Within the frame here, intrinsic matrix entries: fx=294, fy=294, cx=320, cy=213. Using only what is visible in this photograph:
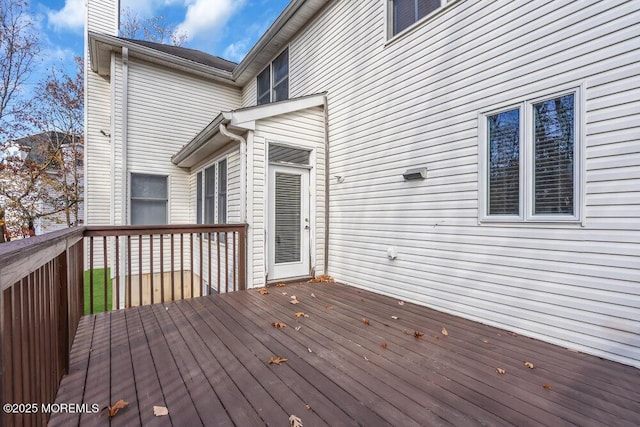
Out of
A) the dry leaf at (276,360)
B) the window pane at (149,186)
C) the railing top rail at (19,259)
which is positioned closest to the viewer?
the railing top rail at (19,259)

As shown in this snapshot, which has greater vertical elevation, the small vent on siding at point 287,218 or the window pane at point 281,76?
the window pane at point 281,76

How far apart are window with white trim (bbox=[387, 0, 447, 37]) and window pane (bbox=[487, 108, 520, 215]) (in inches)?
70.6

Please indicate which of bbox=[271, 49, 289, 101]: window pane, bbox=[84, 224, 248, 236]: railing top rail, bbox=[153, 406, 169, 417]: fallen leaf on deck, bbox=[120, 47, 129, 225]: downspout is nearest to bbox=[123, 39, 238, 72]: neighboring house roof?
bbox=[120, 47, 129, 225]: downspout

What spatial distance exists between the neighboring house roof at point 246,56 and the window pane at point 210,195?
2977mm

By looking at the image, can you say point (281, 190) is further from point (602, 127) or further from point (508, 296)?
point (602, 127)

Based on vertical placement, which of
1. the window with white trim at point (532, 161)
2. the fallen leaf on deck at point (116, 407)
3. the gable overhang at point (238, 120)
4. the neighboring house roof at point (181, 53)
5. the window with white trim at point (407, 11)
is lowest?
the fallen leaf on deck at point (116, 407)

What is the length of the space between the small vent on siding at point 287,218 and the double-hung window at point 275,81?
264cm

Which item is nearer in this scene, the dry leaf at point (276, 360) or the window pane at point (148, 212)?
the dry leaf at point (276, 360)

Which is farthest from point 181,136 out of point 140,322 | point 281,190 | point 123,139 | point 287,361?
point 287,361

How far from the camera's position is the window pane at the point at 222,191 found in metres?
5.58

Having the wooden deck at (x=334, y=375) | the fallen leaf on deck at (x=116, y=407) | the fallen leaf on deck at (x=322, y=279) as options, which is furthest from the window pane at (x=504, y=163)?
the fallen leaf on deck at (x=116, y=407)

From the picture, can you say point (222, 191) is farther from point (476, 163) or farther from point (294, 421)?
point (294, 421)

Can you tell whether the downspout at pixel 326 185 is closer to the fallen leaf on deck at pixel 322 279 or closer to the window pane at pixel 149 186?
the fallen leaf on deck at pixel 322 279

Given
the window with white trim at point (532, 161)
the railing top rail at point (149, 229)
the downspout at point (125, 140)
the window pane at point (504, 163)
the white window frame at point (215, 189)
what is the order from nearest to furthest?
the window with white trim at point (532, 161), the window pane at point (504, 163), the railing top rail at point (149, 229), the white window frame at point (215, 189), the downspout at point (125, 140)
